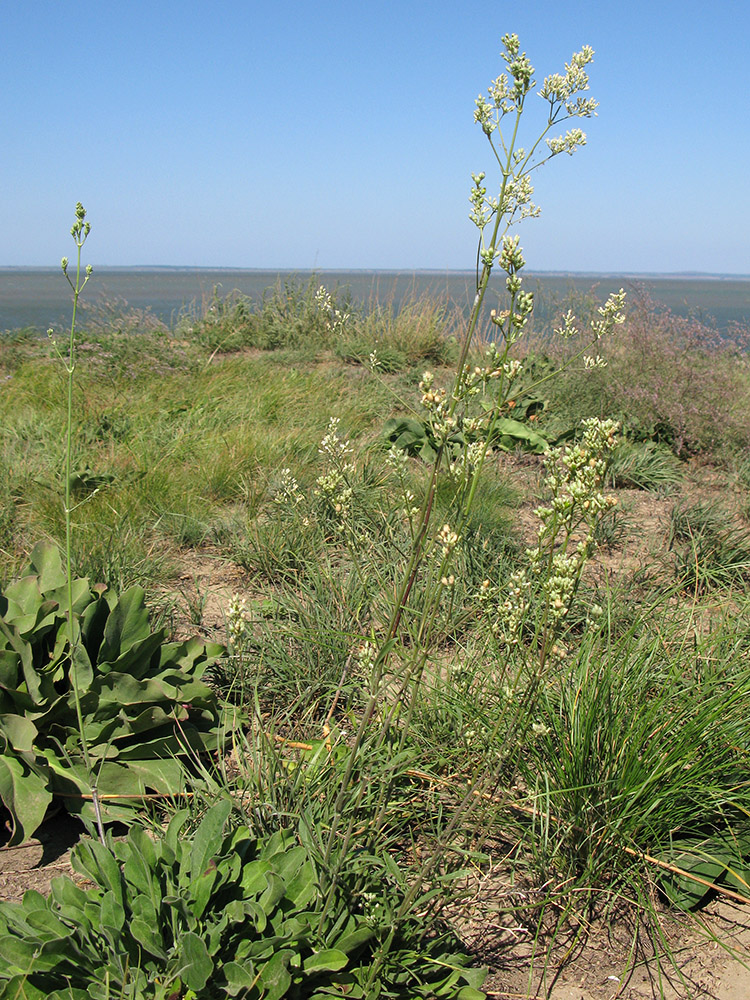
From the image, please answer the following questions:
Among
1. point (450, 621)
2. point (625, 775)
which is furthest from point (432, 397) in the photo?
point (450, 621)

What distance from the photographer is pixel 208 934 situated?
5.29ft

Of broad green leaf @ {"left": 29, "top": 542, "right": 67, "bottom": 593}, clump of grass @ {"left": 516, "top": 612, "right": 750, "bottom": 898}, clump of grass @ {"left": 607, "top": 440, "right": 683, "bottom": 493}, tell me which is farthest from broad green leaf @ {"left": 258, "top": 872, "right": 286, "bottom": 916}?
clump of grass @ {"left": 607, "top": 440, "right": 683, "bottom": 493}

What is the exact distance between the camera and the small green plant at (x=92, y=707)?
2275 millimetres

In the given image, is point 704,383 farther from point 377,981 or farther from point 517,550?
point 377,981

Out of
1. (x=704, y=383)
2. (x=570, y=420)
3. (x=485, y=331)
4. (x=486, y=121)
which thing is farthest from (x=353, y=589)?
(x=485, y=331)

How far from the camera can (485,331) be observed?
10.6 metres

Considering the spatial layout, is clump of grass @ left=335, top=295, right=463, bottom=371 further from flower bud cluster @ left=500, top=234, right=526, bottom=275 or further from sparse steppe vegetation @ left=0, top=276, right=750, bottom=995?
flower bud cluster @ left=500, top=234, right=526, bottom=275

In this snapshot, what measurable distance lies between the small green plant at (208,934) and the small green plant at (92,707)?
51 cm

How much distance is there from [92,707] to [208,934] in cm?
104

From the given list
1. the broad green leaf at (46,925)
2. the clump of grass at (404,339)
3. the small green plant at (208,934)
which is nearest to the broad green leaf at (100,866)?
the small green plant at (208,934)

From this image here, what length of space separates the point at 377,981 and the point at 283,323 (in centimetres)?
974

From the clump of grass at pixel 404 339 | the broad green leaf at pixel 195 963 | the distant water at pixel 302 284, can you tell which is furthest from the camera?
the distant water at pixel 302 284

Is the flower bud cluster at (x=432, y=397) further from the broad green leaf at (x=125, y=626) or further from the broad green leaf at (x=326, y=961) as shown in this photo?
the broad green leaf at (x=125, y=626)

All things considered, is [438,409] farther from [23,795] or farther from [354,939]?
[23,795]
